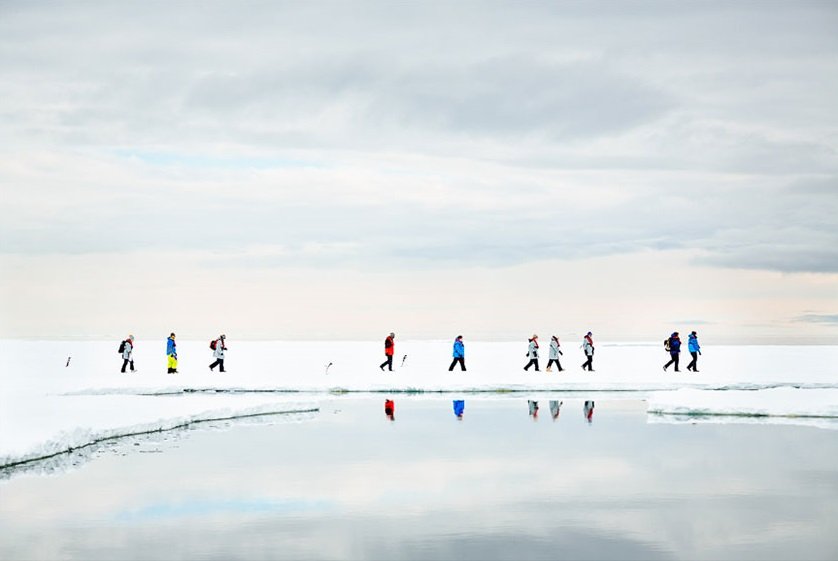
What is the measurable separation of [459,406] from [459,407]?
38 cm

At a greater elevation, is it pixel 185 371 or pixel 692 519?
pixel 185 371

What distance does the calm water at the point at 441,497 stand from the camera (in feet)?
45.2

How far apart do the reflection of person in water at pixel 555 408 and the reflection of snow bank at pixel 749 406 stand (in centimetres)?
268

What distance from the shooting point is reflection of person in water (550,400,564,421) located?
98.6ft


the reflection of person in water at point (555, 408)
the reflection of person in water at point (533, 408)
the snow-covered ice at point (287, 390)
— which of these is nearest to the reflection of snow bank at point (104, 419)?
the snow-covered ice at point (287, 390)

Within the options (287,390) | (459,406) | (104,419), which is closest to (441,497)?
(104,419)

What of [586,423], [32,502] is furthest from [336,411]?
[32,502]

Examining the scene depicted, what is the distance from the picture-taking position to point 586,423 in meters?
28.1

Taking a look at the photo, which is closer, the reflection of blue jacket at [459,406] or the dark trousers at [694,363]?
the reflection of blue jacket at [459,406]

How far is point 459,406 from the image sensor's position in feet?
110

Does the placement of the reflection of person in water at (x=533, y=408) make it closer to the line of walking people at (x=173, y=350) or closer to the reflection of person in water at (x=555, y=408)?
the reflection of person in water at (x=555, y=408)

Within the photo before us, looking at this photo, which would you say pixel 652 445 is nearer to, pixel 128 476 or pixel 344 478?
pixel 344 478

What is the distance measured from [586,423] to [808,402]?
7126mm

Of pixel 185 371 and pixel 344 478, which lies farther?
pixel 185 371
